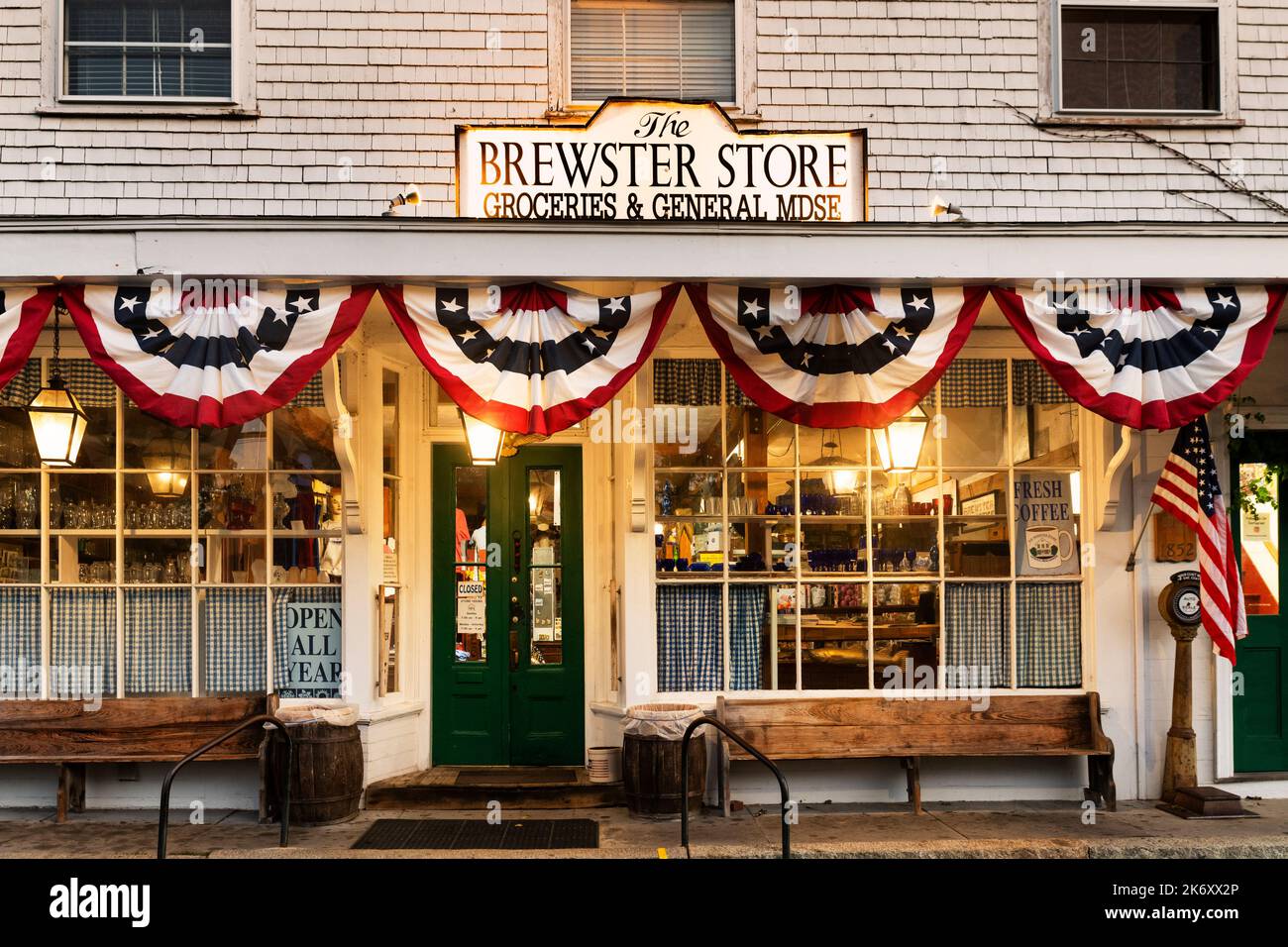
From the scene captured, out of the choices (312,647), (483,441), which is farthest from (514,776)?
(483,441)

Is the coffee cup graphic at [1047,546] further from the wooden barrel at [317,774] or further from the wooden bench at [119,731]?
the wooden bench at [119,731]

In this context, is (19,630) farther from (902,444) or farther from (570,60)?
(902,444)

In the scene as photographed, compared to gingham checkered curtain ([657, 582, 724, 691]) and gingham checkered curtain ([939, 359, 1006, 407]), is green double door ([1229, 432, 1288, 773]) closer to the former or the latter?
gingham checkered curtain ([939, 359, 1006, 407])

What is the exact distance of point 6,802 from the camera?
824 centimetres

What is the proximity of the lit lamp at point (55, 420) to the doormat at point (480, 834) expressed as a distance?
337 cm

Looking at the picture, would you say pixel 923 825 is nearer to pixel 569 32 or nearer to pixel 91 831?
pixel 91 831

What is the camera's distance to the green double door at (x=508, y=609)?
9.12m

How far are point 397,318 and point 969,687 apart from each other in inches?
202

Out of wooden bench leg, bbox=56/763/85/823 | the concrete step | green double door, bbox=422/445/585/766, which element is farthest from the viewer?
green double door, bbox=422/445/585/766

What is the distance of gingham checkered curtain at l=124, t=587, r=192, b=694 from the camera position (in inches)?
331

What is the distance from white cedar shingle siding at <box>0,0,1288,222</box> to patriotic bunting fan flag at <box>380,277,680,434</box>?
1.46 metres

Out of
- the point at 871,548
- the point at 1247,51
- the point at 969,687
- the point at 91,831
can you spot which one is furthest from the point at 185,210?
the point at 1247,51

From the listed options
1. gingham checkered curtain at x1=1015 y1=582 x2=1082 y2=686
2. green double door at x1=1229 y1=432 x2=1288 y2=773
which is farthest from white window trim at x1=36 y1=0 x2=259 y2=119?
green double door at x1=1229 y1=432 x2=1288 y2=773

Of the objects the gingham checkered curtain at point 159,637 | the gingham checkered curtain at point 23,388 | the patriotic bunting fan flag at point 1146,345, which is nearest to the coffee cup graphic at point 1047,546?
the patriotic bunting fan flag at point 1146,345
